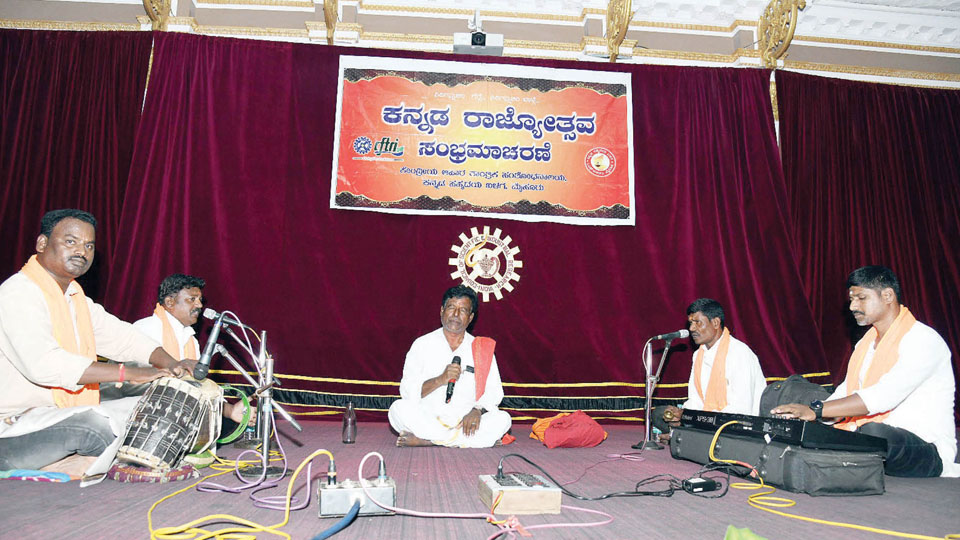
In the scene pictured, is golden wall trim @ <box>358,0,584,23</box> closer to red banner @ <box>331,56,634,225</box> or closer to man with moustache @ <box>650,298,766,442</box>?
red banner @ <box>331,56,634,225</box>

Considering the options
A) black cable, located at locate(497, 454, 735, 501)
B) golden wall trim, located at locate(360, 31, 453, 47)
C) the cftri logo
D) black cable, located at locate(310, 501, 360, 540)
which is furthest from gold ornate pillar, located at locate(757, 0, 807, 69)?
black cable, located at locate(310, 501, 360, 540)

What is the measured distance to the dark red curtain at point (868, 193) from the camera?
5.52 m

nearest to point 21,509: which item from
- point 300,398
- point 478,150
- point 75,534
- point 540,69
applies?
point 75,534

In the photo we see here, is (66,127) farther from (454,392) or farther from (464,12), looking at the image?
(454,392)

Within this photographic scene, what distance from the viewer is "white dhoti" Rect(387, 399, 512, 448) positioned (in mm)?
3764

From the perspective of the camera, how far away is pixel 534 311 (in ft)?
17.1

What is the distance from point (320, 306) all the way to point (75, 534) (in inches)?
128

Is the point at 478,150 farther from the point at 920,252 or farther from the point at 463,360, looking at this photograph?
the point at 920,252

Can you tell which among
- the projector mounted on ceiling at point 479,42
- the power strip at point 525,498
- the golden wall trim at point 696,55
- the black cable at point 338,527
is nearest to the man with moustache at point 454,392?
the power strip at point 525,498

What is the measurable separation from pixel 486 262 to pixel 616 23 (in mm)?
2423

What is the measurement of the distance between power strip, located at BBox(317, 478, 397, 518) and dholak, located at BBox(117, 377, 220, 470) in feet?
3.05

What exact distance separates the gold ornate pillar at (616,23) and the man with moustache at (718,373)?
2589 mm

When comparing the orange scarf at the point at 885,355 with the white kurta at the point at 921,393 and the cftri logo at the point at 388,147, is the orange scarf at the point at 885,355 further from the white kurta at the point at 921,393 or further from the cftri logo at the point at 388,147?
the cftri logo at the point at 388,147

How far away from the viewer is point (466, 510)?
85.4 inches
